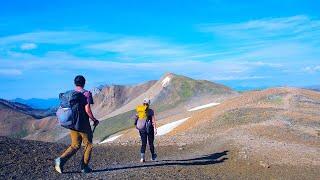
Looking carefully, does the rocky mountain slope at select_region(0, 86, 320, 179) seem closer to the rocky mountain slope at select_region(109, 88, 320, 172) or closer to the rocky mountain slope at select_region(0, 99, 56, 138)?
the rocky mountain slope at select_region(109, 88, 320, 172)

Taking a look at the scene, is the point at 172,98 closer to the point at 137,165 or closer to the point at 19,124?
the point at 137,165

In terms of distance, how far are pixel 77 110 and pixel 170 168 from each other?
15.7 ft

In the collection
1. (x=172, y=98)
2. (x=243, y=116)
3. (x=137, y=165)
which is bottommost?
(x=137, y=165)

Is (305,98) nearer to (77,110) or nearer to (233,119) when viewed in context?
(233,119)

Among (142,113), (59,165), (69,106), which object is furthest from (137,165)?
(69,106)

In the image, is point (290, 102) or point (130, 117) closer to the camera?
point (290, 102)

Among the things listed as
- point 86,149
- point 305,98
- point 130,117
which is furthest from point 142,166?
point 130,117

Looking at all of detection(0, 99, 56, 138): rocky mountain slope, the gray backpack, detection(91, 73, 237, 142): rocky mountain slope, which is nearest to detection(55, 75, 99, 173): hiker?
the gray backpack

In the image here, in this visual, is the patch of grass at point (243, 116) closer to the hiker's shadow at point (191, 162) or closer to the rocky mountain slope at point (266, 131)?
the rocky mountain slope at point (266, 131)

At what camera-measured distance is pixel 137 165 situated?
63.2ft

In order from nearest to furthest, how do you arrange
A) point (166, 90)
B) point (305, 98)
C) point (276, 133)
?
point (276, 133) → point (305, 98) → point (166, 90)

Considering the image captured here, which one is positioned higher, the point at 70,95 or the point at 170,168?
the point at 70,95

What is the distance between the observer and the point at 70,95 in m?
15.2

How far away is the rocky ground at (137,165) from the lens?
16.7 meters
